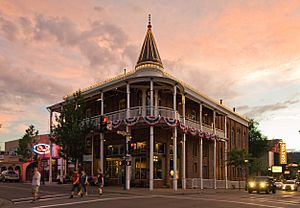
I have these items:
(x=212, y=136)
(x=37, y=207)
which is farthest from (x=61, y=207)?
(x=212, y=136)

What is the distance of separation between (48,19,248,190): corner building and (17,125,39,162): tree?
13.8m

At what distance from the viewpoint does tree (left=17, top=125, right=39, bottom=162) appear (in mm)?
56625

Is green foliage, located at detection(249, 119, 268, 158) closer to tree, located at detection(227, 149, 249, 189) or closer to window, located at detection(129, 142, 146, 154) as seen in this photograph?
tree, located at detection(227, 149, 249, 189)

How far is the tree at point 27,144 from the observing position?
5662 centimetres

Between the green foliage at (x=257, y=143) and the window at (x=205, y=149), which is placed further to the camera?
the green foliage at (x=257, y=143)

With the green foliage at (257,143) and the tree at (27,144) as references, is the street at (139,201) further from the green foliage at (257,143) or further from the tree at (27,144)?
the green foliage at (257,143)

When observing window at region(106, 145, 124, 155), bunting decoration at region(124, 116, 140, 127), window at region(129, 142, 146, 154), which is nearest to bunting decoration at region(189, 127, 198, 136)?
window at region(129, 142, 146, 154)

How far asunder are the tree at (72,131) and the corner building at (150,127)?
1901 millimetres

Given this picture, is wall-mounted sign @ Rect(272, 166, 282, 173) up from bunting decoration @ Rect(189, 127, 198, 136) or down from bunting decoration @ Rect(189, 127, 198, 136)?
down

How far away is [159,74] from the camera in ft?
114

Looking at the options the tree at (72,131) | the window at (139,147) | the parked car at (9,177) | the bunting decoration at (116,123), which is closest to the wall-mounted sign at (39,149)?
the parked car at (9,177)

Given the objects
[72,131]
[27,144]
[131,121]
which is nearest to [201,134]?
[131,121]

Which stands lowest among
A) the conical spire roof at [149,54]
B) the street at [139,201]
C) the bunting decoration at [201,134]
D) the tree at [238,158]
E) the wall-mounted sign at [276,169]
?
the wall-mounted sign at [276,169]

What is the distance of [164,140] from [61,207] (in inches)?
813
